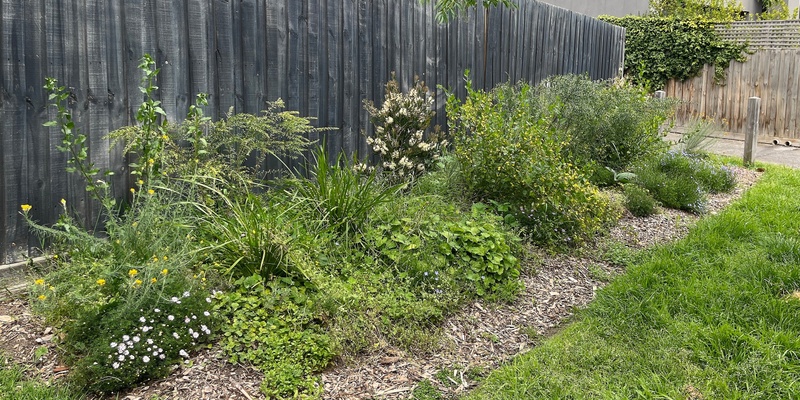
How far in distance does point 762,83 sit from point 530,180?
1108 centimetres

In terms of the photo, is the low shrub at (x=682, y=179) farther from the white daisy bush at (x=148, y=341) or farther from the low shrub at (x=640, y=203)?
the white daisy bush at (x=148, y=341)

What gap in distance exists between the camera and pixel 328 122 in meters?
6.00

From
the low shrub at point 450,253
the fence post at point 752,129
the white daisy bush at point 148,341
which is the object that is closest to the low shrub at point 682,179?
the fence post at point 752,129

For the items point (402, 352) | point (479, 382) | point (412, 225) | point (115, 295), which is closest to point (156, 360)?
point (115, 295)

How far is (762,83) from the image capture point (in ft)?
46.0

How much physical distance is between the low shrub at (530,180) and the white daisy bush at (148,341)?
2860mm

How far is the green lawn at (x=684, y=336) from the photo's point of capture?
130 inches

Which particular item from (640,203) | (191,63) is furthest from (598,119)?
(191,63)

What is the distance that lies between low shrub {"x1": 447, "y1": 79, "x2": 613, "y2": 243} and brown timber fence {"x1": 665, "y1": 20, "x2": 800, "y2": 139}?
8980 mm

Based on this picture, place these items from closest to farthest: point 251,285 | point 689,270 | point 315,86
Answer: point 251,285
point 689,270
point 315,86

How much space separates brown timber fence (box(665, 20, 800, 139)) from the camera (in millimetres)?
13680

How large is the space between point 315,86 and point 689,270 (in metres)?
3.37

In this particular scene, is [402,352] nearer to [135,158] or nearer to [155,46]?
[135,158]

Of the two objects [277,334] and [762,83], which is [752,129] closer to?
[762,83]
